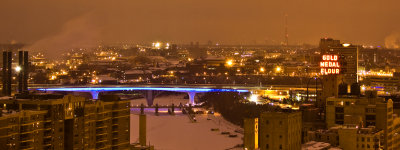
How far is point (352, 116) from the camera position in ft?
70.4

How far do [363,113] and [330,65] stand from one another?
4.90m

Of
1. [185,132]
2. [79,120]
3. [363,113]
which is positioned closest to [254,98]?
[185,132]

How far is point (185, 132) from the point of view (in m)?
32.4

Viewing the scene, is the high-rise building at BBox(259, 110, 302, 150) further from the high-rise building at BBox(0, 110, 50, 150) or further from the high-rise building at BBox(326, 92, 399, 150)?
the high-rise building at BBox(0, 110, 50, 150)

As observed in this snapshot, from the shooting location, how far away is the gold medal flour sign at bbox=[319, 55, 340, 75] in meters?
26.2


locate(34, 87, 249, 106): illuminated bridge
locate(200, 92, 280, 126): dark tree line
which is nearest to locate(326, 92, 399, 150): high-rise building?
locate(200, 92, 280, 126): dark tree line

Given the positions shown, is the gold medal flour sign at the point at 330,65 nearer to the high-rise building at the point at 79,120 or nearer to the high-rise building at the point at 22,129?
the high-rise building at the point at 79,120

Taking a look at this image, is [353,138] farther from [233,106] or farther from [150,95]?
[150,95]

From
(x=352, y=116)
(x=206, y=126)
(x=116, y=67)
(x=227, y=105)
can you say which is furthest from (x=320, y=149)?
(x=116, y=67)

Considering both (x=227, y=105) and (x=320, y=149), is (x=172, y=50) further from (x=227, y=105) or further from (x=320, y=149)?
(x=320, y=149)

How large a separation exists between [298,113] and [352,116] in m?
2.83

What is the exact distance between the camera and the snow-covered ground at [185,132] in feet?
93.6

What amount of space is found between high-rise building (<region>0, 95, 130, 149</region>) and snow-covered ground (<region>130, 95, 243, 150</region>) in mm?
8007

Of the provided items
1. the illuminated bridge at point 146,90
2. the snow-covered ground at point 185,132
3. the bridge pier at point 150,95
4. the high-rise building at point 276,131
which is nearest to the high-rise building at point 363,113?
the high-rise building at point 276,131
